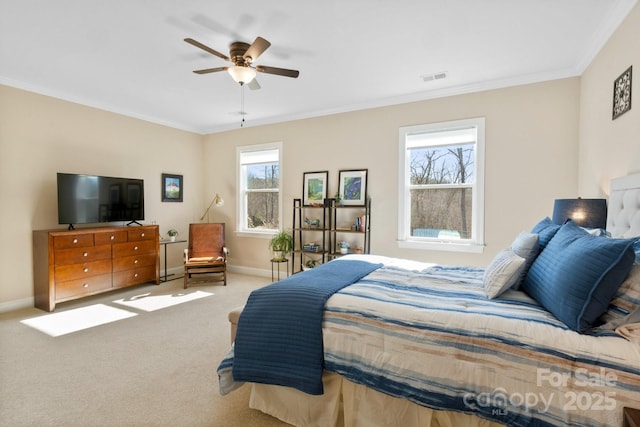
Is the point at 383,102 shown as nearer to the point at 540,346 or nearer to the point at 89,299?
the point at 540,346

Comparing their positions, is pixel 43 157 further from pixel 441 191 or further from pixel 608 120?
pixel 608 120

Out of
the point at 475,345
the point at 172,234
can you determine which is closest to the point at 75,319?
the point at 172,234

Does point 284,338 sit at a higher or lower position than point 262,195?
lower

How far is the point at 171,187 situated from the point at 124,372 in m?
3.70

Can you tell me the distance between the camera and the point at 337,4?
2.23 metres

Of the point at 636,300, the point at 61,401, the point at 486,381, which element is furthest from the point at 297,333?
the point at 61,401

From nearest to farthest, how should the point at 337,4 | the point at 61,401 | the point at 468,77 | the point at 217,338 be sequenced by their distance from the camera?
the point at 61,401
the point at 337,4
the point at 217,338
the point at 468,77

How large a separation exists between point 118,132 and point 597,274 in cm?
Answer: 561

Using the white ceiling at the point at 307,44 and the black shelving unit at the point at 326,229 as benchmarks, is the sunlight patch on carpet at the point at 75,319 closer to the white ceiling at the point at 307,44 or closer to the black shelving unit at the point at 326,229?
the black shelving unit at the point at 326,229

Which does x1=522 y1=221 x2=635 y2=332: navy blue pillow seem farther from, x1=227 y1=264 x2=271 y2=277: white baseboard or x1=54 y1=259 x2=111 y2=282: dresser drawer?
x1=54 y1=259 x2=111 y2=282: dresser drawer

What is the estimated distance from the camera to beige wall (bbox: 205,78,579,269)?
334 cm

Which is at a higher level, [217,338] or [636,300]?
[636,300]

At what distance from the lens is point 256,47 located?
2455mm

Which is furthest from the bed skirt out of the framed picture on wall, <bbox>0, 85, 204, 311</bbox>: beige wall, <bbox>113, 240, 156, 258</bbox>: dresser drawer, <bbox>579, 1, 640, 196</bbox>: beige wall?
the framed picture on wall
